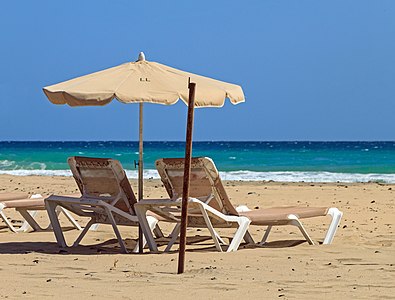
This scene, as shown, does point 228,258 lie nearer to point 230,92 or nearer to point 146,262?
point 146,262

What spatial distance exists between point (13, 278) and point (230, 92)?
272 centimetres

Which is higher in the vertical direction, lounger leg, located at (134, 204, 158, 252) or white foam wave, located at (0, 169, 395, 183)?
lounger leg, located at (134, 204, 158, 252)

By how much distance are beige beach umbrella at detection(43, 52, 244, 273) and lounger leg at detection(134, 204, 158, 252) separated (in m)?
0.31

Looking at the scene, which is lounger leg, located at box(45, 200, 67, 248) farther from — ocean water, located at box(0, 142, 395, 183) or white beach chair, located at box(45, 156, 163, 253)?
ocean water, located at box(0, 142, 395, 183)

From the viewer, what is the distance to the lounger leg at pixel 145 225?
7.74m

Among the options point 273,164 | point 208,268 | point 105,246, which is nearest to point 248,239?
point 105,246

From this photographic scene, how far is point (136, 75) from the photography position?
7.80 m

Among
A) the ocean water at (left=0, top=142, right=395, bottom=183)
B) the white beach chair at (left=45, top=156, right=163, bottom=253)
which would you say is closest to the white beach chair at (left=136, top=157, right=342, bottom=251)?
the white beach chair at (left=45, top=156, right=163, bottom=253)

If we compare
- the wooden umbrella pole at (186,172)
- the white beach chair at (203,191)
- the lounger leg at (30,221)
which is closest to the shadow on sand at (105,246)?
the white beach chair at (203,191)

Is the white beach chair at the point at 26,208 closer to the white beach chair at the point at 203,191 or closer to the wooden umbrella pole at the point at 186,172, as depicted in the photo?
the white beach chair at the point at 203,191

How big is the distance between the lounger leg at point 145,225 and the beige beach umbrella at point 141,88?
1.01 ft

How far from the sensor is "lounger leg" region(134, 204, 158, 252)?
774 cm

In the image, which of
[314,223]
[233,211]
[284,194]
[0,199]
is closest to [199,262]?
[233,211]

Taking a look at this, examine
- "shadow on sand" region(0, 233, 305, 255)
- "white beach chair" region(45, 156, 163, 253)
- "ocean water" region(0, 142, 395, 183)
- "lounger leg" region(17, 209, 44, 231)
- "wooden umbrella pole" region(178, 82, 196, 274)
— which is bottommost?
"ocean water" region(0, 142, 395, 183)
